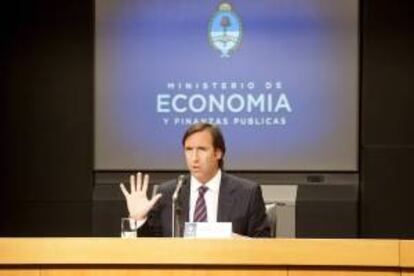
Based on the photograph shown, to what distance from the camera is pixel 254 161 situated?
20.7 ft

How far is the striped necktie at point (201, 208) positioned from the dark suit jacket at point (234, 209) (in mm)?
45

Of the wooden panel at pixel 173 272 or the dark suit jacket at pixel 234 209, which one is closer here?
the wooden panel at pixel 173 272

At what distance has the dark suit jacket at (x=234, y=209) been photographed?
12.8 ft

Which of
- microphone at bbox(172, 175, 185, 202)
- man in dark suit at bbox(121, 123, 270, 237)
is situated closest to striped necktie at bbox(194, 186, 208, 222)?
man in dark suit at bbox(121, 123, 270, 237)

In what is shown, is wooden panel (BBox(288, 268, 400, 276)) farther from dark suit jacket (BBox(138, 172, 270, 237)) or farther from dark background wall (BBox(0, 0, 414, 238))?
dark background wall (BBox(0, 0, 414, 238))

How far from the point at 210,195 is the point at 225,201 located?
0.26 feet

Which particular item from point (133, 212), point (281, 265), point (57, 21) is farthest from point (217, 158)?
point (57, 21)

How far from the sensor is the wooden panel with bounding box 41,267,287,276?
2590mm

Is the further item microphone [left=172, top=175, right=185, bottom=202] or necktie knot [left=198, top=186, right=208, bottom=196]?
necktie knot [left=198, top=186, right=208, bottom=196]

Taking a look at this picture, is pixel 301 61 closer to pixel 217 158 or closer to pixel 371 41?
pixel 371 41

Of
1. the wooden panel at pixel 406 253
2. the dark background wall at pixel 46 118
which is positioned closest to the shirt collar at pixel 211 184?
the wooden panel at pixel 406 253

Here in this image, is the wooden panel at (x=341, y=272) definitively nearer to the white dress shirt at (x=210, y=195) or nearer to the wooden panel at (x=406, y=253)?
the wooden panel at (x=406, y=253)

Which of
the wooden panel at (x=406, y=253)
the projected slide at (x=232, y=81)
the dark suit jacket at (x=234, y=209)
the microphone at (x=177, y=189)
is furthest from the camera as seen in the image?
the projected slide at (x=232, y=81)

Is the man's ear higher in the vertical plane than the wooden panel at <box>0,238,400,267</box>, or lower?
higher
